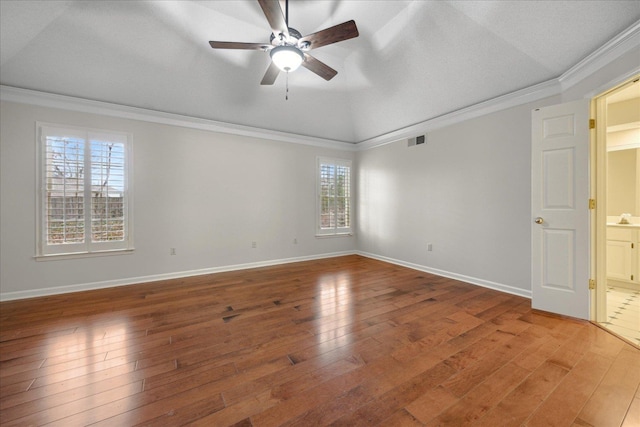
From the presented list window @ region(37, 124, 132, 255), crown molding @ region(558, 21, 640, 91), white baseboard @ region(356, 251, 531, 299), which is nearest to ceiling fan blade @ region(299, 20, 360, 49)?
crown molding @ region(558, 21, 640, 91)

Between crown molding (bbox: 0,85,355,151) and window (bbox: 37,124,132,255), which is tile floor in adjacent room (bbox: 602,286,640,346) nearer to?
crown molding (bbox: 0,85,355,151)

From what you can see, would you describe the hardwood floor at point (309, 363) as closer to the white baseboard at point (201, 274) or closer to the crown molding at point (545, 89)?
the white baseboard at point (201, 274)

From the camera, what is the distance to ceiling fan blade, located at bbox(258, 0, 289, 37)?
205 cm

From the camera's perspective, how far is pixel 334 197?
20.5 feet

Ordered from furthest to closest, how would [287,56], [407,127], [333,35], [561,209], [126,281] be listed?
[407,127]
[126,281]
[561,209]
[287,56]
[333,35]

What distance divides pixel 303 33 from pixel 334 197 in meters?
3.51

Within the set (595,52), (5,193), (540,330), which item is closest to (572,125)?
(595,52)

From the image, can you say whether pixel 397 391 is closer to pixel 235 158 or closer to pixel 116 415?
pixel 116 415

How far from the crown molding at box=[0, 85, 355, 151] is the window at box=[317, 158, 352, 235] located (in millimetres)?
805

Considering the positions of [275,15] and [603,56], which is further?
[603,56]

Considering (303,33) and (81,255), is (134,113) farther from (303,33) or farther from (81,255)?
(303,33)

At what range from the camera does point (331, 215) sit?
621cm

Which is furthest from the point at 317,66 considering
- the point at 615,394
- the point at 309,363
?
the point at 615,394

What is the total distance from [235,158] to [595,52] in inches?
202
